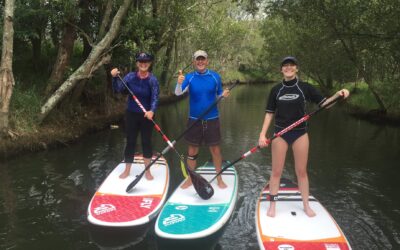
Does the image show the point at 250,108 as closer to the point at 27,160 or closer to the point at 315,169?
the point at 315,169

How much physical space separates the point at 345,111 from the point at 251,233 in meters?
21.7

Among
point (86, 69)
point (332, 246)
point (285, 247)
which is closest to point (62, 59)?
point (86, 69)

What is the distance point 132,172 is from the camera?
859 cm

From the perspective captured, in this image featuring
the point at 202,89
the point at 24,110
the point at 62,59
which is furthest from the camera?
the point at 62,59

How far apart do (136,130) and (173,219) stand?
2426 millimetres

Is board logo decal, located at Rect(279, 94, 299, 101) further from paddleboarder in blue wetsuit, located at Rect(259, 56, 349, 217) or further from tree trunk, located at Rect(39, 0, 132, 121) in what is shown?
tree trunk, located at Rect(39, 0, 132, 121)

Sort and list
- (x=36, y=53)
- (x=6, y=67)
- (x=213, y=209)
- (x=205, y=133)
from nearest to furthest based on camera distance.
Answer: (x=213, y=209) → (x=205, y=133) → (x=6, y=67) → (x=36, y=53)

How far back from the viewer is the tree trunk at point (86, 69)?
44.3 ft

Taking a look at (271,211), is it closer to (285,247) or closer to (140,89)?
(285,247)

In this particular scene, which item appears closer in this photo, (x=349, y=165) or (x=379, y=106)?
(x=349, y=165)

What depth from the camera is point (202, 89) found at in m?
7.33

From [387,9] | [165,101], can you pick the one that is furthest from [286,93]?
[165,101]

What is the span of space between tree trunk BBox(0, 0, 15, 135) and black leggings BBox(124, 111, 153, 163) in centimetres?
539

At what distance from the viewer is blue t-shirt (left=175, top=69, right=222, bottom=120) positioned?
7.33 metres
